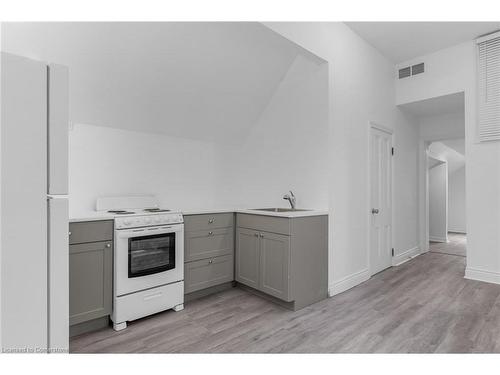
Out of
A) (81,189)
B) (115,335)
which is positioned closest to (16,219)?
(115,335)

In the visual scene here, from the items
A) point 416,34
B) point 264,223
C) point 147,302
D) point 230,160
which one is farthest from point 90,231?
point 416,34

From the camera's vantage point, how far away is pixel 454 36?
147 inches

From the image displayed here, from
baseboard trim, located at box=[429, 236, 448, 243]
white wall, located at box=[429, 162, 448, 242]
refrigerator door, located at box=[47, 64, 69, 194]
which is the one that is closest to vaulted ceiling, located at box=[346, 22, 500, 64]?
refrigerator door, located at box=[47, 64, 69, 194]

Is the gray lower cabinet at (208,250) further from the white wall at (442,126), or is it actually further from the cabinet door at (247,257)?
the white wall at (442,126)

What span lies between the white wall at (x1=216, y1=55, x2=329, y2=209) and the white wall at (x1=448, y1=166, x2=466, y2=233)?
6.67m

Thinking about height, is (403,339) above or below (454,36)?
below

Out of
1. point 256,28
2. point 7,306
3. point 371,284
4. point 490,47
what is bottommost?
point 371,284

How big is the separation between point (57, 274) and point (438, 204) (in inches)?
288

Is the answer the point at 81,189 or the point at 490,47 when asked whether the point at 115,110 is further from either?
the point at 490,47

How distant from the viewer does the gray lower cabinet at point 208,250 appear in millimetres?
2885

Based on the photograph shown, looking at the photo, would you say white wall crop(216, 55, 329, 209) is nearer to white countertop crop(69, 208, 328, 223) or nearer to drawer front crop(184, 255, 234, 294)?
white countertop crop(69, 208, 328, 223)

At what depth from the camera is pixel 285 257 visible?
2.69 meters

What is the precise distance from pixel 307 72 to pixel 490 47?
7.95 feet

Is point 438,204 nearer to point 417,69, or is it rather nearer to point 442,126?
point 442,126
